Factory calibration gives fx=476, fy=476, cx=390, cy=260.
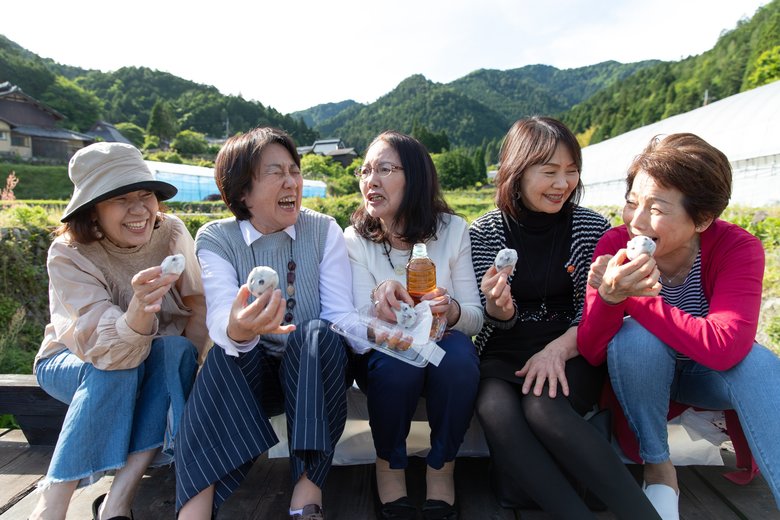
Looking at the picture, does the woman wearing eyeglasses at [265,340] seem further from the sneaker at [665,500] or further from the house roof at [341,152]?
the house roof at [341,152]

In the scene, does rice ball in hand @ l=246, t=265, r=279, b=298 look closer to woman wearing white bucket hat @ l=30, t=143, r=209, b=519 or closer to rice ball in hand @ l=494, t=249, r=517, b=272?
woman wearing white bucket hat @ l=30, t=143, r=209, b=519

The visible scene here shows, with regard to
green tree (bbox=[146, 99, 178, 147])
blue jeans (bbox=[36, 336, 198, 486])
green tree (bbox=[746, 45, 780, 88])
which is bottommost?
blue jeans (bbox=[36, 336, 198, 486])

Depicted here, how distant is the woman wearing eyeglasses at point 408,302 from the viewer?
1764 millimetres

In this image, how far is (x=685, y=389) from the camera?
1.86 metres

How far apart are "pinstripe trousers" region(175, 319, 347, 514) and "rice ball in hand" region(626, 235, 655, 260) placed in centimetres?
107

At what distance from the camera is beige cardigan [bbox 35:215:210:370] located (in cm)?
173

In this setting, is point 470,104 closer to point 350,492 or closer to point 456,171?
point 456,171

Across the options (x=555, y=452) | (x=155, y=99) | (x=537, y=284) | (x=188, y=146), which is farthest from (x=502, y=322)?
(x=155, y=99)

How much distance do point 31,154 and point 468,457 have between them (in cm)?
5039

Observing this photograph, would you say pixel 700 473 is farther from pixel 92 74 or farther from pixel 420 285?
pixel 92 74

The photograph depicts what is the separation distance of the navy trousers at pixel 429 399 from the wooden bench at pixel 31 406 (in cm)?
160

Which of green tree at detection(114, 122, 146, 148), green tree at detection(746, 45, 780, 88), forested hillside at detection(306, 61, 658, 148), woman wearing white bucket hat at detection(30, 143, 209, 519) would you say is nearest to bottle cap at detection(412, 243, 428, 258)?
woman wearing white bucket hat at detection(30, 143, 209, 519)

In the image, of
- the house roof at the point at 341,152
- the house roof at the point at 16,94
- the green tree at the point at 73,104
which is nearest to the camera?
the house roof at the point at 16,94

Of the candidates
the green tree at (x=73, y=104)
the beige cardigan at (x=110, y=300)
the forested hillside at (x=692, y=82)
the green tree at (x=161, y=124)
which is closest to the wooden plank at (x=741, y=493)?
the beige cardigan at (x=110, y=300)
